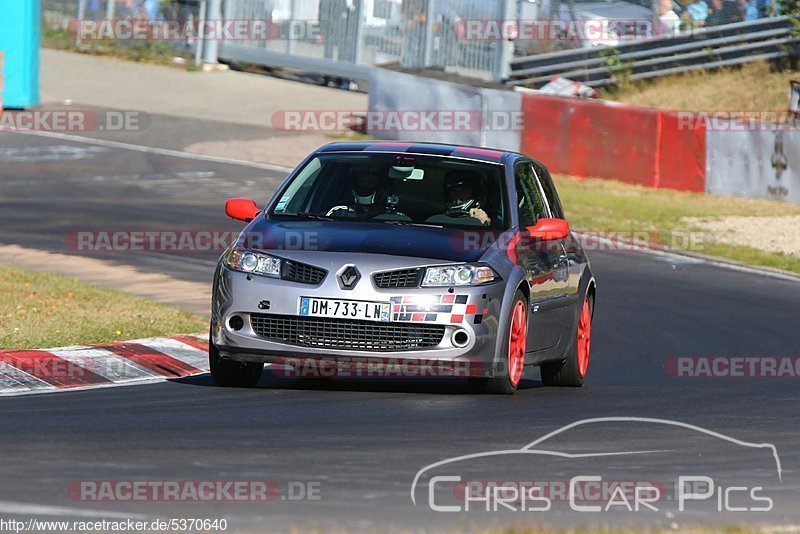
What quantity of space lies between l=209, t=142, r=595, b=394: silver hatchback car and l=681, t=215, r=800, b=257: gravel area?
10947 mm

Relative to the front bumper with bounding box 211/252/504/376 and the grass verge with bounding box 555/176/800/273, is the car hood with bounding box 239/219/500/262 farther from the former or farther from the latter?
the grass verge with bounding box 555/176/800/273

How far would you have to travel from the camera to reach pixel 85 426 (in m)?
7.70

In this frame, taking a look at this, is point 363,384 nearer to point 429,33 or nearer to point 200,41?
point 429,33

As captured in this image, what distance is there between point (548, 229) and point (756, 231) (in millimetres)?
12932

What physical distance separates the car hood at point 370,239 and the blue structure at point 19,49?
21755 mm

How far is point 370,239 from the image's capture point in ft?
30.3

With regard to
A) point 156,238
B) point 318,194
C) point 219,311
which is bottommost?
point 156,238

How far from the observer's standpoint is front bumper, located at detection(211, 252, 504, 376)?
8.97m

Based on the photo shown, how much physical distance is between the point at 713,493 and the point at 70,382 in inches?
179

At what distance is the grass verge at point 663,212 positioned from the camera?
2041 centimetres

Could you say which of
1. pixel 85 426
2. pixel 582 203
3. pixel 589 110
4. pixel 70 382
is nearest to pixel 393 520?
pixel 85 426

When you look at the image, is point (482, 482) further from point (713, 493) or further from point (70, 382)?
point (70, 382)

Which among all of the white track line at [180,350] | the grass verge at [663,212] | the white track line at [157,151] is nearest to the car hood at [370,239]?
the white track line at [180,350]

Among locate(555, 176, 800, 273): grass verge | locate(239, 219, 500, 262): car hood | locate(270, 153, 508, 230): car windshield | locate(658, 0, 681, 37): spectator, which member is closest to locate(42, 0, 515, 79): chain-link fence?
locate(658, 0, 681, 37): spectator
